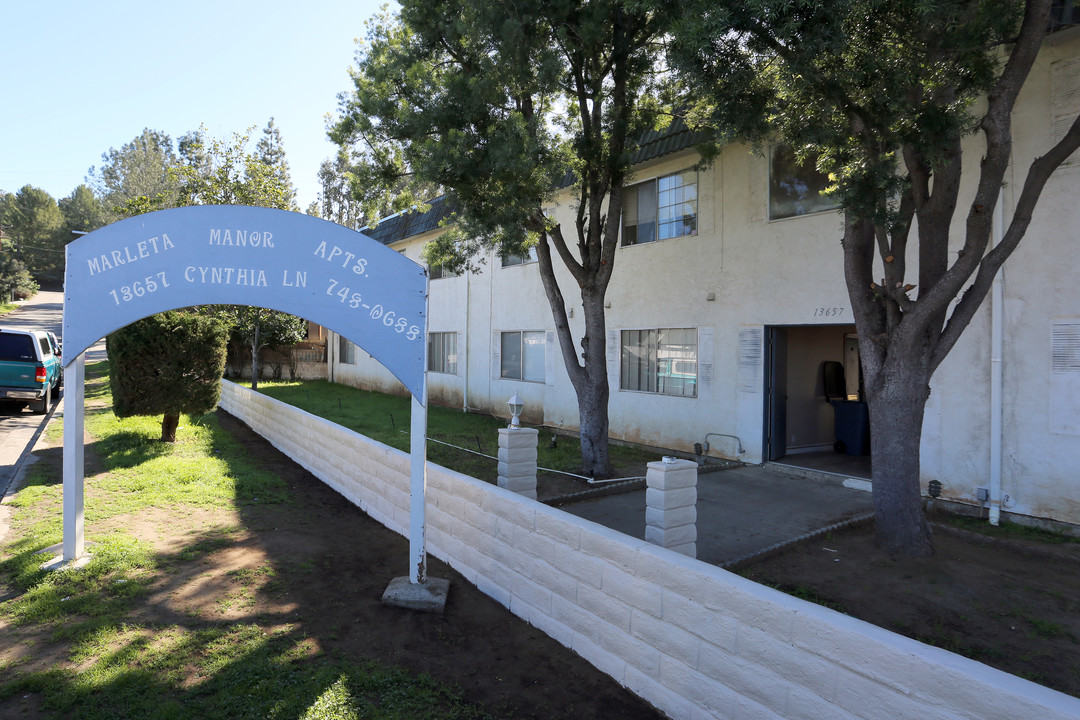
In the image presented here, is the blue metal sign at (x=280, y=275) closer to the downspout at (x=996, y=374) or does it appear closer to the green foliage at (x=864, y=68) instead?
the green foliage at (x=864, y=68)

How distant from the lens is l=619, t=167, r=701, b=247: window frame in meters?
10.5

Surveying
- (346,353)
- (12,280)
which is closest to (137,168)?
(12,280)

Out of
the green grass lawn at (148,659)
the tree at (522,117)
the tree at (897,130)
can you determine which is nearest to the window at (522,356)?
the tree at (522,117)

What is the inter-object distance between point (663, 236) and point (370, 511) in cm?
689

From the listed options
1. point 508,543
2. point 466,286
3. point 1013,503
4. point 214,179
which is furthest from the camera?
point 466,286

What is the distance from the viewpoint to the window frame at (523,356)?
1396 centimetres

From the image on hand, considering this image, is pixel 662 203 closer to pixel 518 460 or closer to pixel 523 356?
pixel 523 356

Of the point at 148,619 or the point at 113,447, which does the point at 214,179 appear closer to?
the point at 113,447

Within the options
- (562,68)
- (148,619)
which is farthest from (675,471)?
(562,68)

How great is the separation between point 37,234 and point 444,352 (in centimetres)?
6144

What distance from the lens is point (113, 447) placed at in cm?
1000

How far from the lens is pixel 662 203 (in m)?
11.2

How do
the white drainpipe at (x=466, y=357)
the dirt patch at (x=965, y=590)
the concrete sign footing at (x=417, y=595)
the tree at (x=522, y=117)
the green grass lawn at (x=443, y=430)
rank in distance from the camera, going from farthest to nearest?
the white drainpipe at (x=466, y=357) → the green grass lawn at (x=443, y=430) → the tree at (x=522, y=117) → the concrete sign footing at (x=417, y=595) → the dirt patch at (x=965, y=590)

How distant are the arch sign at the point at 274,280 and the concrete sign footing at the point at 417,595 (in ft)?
0.38
